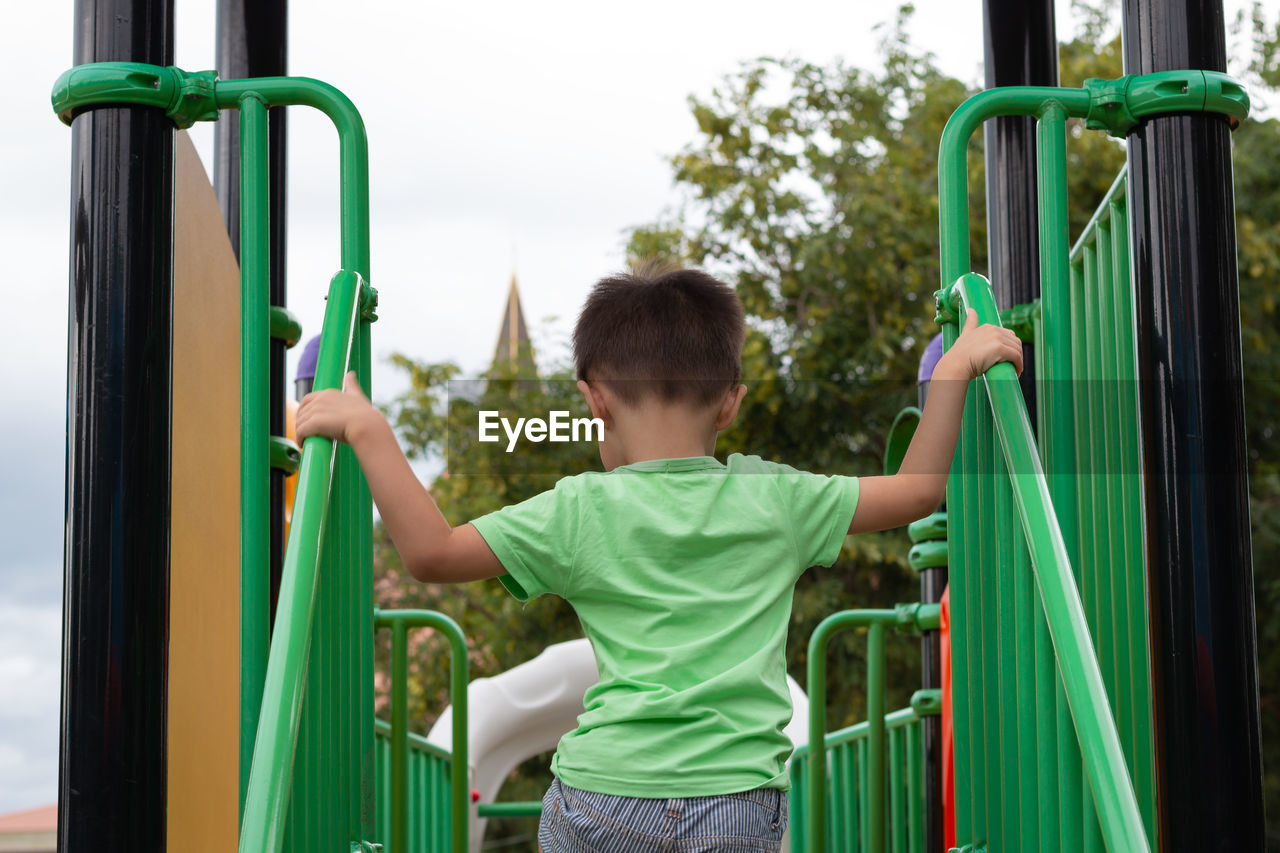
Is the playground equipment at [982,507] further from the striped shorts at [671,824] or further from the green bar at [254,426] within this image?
the striped shorts at [671,824]

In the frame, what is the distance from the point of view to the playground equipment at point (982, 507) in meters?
1.92

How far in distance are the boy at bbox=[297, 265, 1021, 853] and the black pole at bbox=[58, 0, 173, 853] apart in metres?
0.33

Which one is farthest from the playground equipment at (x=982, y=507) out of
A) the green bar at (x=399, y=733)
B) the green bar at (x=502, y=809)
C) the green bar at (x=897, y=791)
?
the green bar at (x=502, y=809)

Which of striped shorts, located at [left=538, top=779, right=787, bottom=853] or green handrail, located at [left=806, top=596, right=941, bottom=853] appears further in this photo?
green handrail, located at [left=806, top=596, right=941, bottom=853]

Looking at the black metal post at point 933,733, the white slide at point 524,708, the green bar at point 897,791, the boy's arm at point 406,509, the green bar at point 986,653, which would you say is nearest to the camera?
the boy's arm at point 406,509

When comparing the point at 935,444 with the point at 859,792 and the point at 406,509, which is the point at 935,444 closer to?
the point at 406,509

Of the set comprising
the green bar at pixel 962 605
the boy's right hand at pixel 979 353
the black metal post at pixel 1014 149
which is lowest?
the green bar at pixel 962 605

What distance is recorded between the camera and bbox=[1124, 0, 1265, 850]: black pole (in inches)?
76.9

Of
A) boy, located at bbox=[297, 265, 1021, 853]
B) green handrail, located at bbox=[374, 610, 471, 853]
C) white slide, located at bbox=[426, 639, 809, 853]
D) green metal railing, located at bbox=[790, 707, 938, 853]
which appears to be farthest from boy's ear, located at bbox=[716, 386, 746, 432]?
white slide, located at bbox=[426, 639, 809, 853]

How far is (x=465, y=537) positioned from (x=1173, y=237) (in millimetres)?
1154

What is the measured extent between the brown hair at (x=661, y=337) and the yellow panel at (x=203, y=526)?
2.46 feet

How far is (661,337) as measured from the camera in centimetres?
189

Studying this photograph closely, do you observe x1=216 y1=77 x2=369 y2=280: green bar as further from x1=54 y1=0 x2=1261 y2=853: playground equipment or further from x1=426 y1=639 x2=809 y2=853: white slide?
x1=426 y1=639 x2=809 y2=853: white slide

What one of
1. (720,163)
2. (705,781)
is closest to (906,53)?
(720,163)
